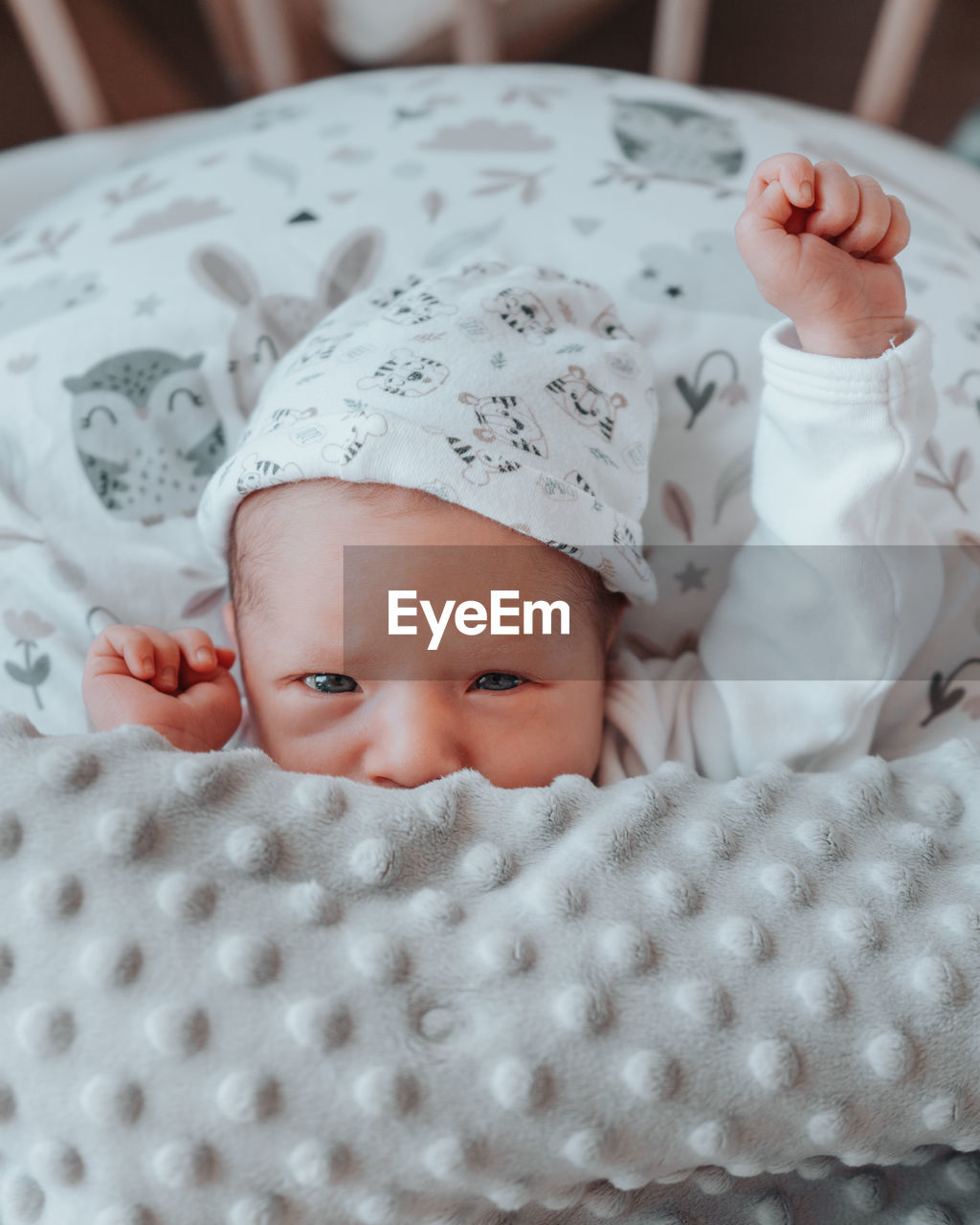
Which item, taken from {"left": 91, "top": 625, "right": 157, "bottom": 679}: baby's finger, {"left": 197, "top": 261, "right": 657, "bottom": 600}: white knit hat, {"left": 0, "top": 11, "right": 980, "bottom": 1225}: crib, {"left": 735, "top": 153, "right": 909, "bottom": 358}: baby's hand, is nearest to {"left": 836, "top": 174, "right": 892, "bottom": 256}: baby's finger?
{"left": 735, "top": 153, "right": 909, "bottom": 358}: baby's hand

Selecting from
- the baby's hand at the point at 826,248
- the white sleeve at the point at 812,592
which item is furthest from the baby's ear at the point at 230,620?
the baby's hand at the point at 826,248

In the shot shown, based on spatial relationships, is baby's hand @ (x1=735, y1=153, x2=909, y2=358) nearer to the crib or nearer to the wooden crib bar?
the crib

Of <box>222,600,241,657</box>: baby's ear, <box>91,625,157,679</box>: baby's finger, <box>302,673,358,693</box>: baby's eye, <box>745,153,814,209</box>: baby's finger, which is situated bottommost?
<box>222,600,241,657</box>: baby's ear

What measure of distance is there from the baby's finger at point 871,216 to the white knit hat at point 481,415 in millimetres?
184

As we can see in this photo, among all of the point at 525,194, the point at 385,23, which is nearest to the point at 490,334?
the point at 525,194

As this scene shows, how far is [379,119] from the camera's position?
1.01 m

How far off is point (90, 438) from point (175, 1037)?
54 centimetres

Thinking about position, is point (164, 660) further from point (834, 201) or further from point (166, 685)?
point (834, 201)

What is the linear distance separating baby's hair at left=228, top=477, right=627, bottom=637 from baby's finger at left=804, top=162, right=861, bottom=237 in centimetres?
26

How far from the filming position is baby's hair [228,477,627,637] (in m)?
0.65

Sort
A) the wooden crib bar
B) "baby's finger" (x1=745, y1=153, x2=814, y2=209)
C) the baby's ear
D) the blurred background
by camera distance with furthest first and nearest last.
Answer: the blurred background → the wooden crib bar → the baby's ear → "baby's finger" (x1=745, y1=153, x2=814, y2=209)

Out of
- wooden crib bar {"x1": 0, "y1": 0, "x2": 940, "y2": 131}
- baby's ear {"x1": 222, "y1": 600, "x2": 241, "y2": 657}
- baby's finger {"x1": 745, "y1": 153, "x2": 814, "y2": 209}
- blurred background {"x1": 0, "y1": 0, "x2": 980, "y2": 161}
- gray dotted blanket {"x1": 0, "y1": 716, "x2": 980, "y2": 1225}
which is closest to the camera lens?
gray dotted blanket {"x1": 0, "y1": 716, "x2": 980, "y2": 1225}

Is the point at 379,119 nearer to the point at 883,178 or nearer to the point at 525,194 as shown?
the point at 525,194

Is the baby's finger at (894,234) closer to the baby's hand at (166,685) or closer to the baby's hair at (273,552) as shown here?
the baby's hair at (273,552)
